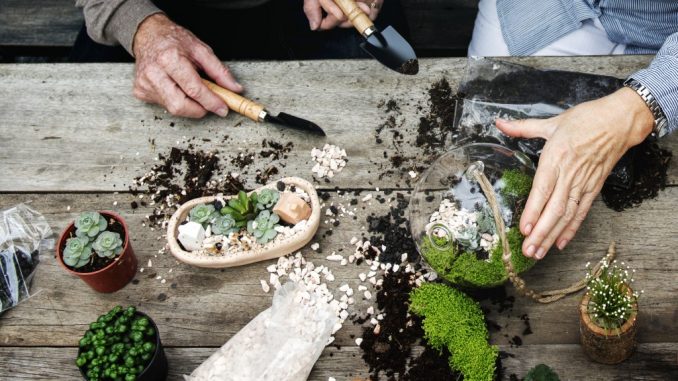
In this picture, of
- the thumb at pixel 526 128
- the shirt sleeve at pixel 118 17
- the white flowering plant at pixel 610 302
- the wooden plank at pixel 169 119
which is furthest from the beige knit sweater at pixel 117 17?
the white flowering plant at pixel 610 302

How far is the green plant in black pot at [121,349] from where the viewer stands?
1445 millimetres

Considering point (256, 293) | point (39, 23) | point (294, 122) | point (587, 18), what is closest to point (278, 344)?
point (256, 293)

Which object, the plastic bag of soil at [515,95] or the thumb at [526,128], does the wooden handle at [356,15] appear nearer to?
the plastic bag of soil at [515,95]

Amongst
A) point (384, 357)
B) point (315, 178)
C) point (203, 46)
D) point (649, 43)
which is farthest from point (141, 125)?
point (649, 43)

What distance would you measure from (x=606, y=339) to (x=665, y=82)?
2.59 feet

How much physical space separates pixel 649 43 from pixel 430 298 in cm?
125

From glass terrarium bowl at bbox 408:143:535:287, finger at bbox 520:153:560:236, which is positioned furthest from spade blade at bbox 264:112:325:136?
finger at bbox 520:153:560:236

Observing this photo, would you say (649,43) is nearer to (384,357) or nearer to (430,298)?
(430,298)

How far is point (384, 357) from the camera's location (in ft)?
5.31

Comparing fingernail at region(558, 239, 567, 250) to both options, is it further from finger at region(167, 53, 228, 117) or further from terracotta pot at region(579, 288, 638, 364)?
finger at region(167, 53, 228, 117)

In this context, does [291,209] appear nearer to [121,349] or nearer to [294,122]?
[294,122]

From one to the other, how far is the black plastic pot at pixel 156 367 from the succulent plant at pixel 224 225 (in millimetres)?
339

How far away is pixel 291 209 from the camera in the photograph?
1749 mm

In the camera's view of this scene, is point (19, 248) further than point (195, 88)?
No
